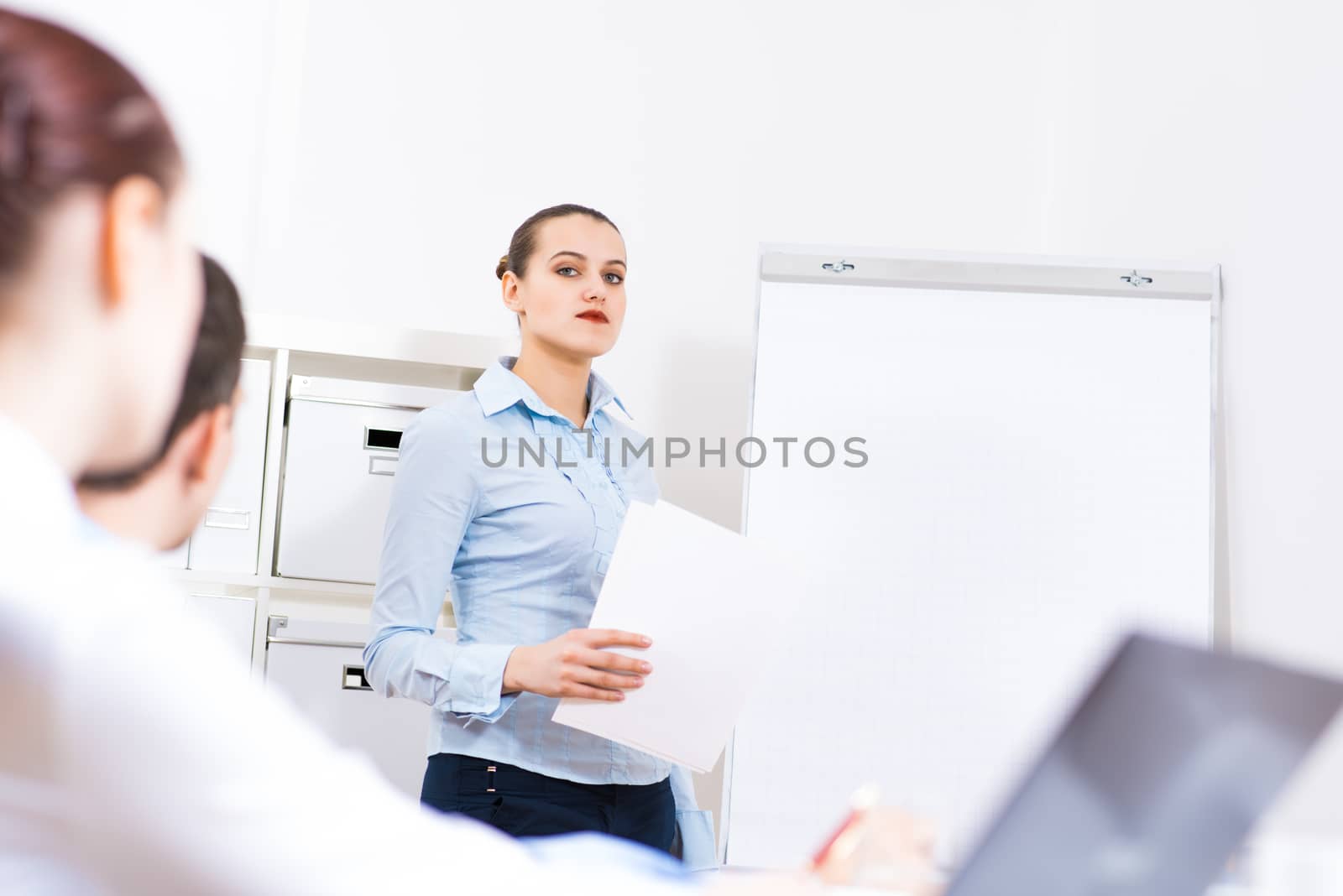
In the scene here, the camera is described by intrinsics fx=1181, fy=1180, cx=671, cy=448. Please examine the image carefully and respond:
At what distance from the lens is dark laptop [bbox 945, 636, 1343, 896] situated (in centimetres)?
53

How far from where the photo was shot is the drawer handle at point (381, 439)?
2199 millimetres

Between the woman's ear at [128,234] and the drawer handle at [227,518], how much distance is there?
5.38 feet

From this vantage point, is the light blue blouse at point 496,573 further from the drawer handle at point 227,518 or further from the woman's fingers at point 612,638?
the drawer handle at point 227,518

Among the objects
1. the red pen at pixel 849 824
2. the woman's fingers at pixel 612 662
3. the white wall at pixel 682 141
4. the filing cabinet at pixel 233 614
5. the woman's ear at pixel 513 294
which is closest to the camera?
the red pen at pixel 849 824

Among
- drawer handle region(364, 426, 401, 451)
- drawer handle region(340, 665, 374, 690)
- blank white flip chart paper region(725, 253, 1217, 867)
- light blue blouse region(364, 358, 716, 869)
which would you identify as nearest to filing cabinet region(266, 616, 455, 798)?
drawer handle region(340, 665, 374, 690)

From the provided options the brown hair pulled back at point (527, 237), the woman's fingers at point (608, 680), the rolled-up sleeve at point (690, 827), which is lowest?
the rolled-up sleeve at point (690, 827)

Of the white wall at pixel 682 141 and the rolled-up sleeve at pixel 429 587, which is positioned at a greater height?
the white wall at pixel 682 141

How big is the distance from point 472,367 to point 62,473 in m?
1.71

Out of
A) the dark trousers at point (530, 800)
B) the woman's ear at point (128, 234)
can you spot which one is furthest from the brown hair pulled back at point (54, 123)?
the dark trousers at point (530, 800)

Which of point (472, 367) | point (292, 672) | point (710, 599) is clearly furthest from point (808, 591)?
Result: point (292, 672)

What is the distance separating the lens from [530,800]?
5.09ft

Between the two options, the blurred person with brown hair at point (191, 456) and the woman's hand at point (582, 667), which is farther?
the woman's hand at point (582, 667)

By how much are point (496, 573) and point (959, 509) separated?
0.79m

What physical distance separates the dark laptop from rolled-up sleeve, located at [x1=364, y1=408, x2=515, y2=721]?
103 centimetres
